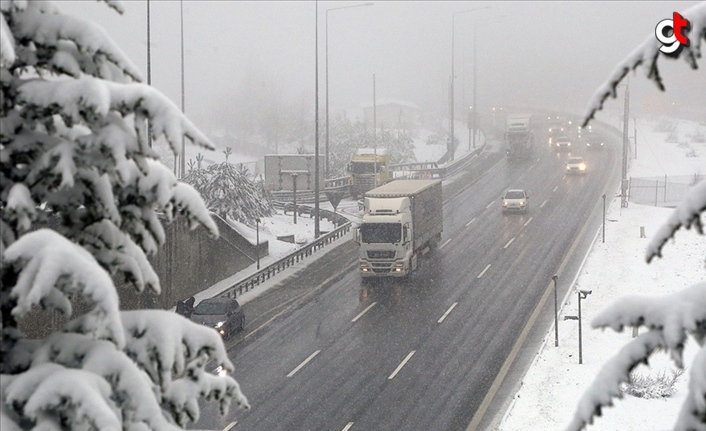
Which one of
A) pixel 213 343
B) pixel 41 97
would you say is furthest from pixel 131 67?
pixel 213 343

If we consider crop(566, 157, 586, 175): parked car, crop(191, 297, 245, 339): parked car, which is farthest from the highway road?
crop(566, 157, 586, 175): parked car

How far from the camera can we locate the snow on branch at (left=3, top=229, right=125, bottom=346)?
507 cm

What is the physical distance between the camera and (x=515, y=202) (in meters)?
56.6

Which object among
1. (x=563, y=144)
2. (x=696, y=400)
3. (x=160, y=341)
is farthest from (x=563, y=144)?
(x=696, y=400)

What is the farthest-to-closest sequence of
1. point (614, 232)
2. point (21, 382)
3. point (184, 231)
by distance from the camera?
point (614, 232) < point (184, 231) < point (21, 382)

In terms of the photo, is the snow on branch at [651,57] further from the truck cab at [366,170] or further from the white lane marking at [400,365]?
the truck cab at [366,170]

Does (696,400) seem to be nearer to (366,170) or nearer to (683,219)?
(683,219)

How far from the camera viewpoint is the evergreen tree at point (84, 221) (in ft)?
17.1

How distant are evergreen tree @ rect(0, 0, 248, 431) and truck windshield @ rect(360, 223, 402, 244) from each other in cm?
3351

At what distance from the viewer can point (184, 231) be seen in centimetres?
3859

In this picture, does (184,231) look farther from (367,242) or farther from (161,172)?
(161,172)

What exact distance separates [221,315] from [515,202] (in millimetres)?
28725

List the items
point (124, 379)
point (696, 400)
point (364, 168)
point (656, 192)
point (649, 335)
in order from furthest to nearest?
point (364, 168) < point (656, 192) < point (124, 379) < point (649, 335) < point (696, 400)

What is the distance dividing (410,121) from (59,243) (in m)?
139
